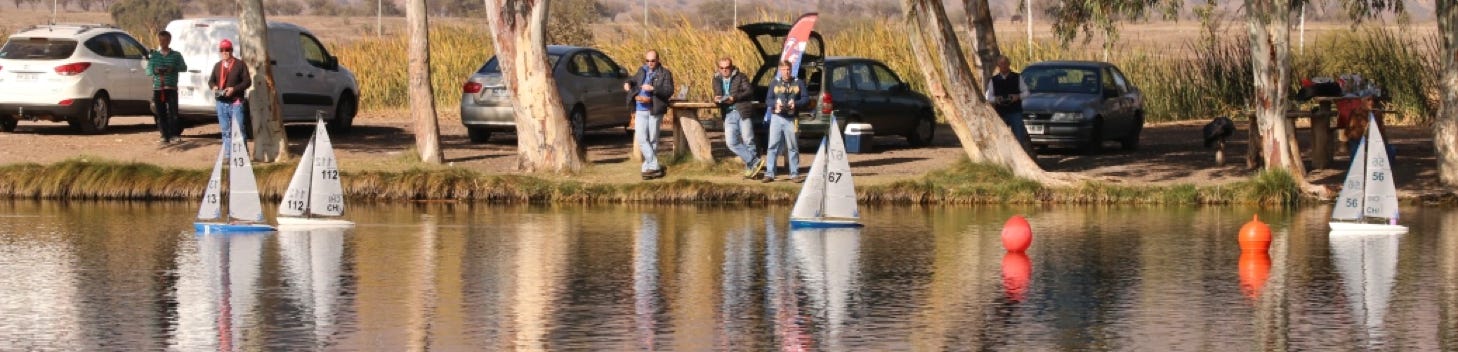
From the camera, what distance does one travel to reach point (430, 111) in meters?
27.4

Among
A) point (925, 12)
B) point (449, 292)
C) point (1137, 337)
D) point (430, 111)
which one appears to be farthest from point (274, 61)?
point (1137, 337)

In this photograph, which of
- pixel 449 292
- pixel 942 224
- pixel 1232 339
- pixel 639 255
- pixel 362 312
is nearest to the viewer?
pixel 1232 339

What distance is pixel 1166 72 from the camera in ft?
138

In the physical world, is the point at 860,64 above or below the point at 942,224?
above

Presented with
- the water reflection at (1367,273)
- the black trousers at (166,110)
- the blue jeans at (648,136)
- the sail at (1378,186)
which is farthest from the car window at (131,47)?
the water reflection at (1367,273)

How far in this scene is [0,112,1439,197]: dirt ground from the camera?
26844mm

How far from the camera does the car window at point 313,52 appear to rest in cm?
3300

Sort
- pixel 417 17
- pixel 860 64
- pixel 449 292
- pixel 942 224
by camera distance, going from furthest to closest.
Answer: pixel 860 64
pixel 417 17
pixel 942 224
pixel 449 292

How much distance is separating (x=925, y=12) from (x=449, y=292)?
1118 centimetres

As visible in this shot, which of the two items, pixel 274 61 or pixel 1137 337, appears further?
pixel 274 61

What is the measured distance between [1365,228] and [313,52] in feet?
57.5

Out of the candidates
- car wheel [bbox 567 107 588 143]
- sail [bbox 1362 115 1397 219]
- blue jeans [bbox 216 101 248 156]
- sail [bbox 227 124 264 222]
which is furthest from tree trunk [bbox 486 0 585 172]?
sail [bbox 1362 115 1397 219]

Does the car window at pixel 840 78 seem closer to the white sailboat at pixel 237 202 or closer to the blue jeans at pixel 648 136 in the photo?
the blue jeans at pixel 648 136

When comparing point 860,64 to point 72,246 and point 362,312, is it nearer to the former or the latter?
point 72,246
